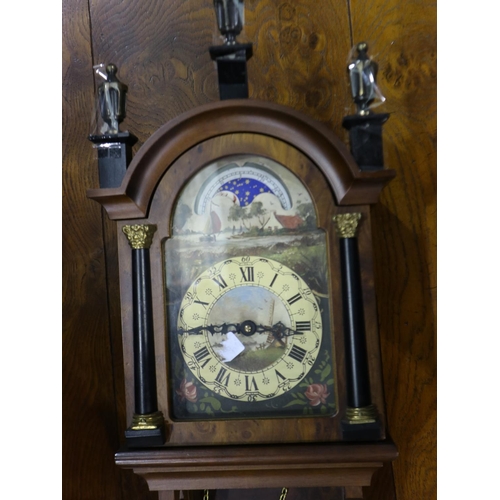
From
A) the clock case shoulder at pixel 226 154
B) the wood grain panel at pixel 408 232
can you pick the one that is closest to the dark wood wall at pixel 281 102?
the wood grain panel at pixel 408 232

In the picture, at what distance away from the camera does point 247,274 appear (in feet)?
3.32

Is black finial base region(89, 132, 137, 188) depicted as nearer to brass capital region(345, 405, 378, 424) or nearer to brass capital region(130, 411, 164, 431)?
brass capital region(130, 411, 164, 431)

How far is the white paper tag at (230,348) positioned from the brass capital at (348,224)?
0.82ft

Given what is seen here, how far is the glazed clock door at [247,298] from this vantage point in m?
1.00

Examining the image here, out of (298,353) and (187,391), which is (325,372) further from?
(187,391)

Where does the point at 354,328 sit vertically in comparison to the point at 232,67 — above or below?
below

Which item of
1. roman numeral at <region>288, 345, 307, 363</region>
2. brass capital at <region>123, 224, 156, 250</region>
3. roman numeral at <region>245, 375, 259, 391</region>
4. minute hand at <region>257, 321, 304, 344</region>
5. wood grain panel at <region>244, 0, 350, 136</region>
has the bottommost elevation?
roman numeral at <region>245, 375, 259, 391</region>

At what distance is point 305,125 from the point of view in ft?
3.25

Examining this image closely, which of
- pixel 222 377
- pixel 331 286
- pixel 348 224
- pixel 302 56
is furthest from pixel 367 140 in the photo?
pixel 222 377

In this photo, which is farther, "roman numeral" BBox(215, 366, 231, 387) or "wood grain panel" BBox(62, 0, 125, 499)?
"wood grain panel" BBox(62, 0, 125, 499)

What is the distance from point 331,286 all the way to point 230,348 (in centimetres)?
20

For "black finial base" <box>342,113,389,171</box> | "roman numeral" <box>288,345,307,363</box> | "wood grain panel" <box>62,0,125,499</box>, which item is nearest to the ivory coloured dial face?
"roman numeral" <box>288,345,307,363</box>

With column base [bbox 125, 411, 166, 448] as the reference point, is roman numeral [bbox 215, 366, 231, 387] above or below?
A: above

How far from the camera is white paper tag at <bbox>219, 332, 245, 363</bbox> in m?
1.00
